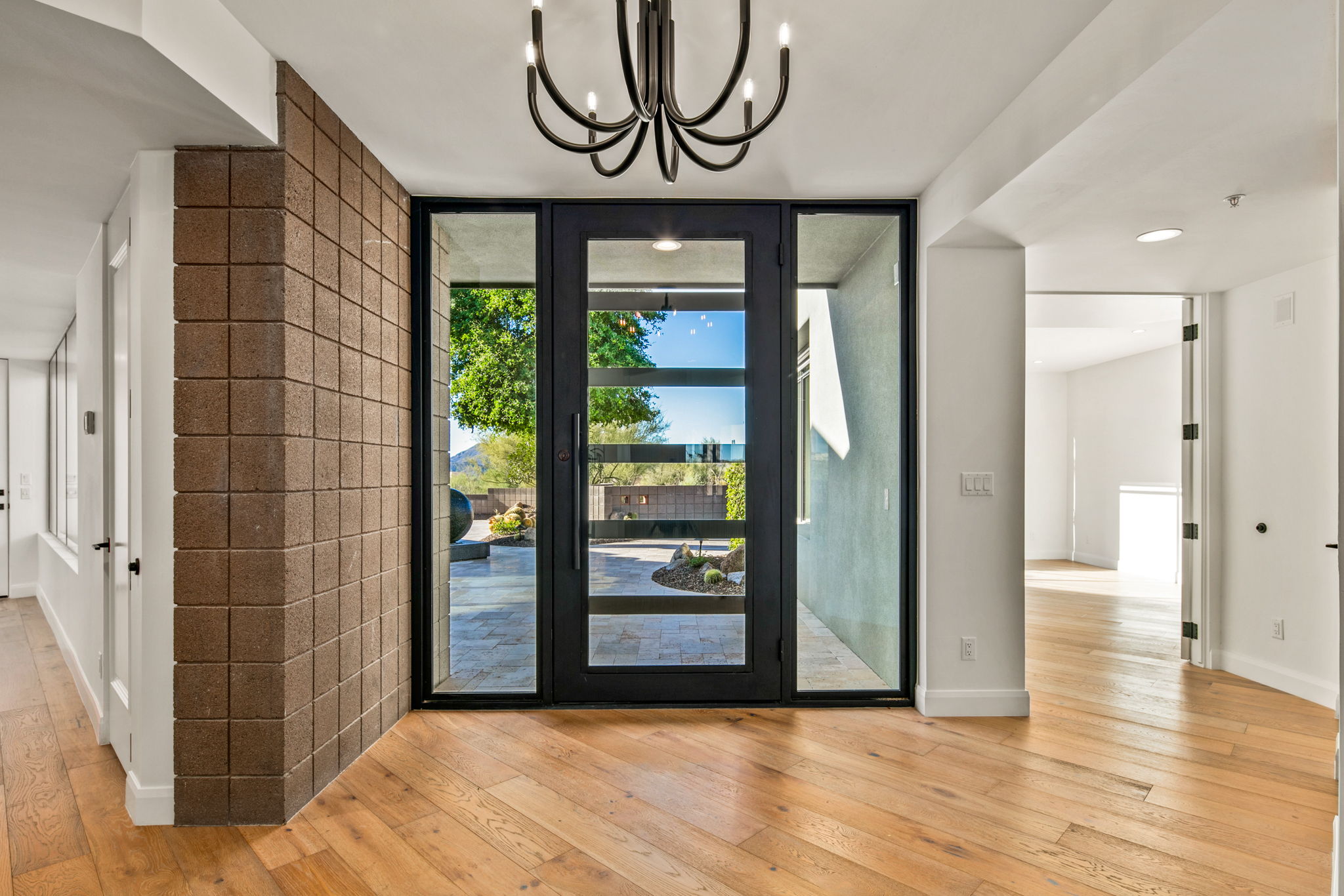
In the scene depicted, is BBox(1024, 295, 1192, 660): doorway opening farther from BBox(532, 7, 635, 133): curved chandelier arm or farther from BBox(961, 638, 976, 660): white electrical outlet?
BBox(532, 7, 635, 133): curved chandelier arm

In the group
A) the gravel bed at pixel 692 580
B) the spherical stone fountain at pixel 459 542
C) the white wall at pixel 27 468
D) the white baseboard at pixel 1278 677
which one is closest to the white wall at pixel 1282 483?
the white baseboard at pixel 1278 677

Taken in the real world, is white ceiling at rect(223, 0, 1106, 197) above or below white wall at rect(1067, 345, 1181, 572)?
above

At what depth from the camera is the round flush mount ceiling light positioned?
112 inches

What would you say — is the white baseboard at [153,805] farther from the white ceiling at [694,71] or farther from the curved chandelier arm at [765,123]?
the curved chandelier arm at [765,123]

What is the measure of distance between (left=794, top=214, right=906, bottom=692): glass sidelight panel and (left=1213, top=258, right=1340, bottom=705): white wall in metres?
2.05

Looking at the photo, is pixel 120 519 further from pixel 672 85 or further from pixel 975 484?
pixel 975 484

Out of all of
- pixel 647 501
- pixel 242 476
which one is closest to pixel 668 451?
pixel 647 501

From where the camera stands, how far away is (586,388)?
3.07 metres

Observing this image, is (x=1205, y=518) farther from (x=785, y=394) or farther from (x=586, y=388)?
(x=586, y=388)

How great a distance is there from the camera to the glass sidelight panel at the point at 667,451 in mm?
3086

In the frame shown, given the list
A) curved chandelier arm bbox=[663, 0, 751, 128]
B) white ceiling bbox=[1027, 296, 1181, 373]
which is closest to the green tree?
curved chandelier arm bbox=[663, 0, 751, 128]

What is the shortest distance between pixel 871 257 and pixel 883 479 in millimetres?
1083

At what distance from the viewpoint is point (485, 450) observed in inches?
122

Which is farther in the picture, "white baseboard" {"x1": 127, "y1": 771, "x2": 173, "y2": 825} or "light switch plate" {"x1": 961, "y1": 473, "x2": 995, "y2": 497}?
"light switch plate" {"x1": 961, "y1": 473, "x2": 995, "y2": 497}
